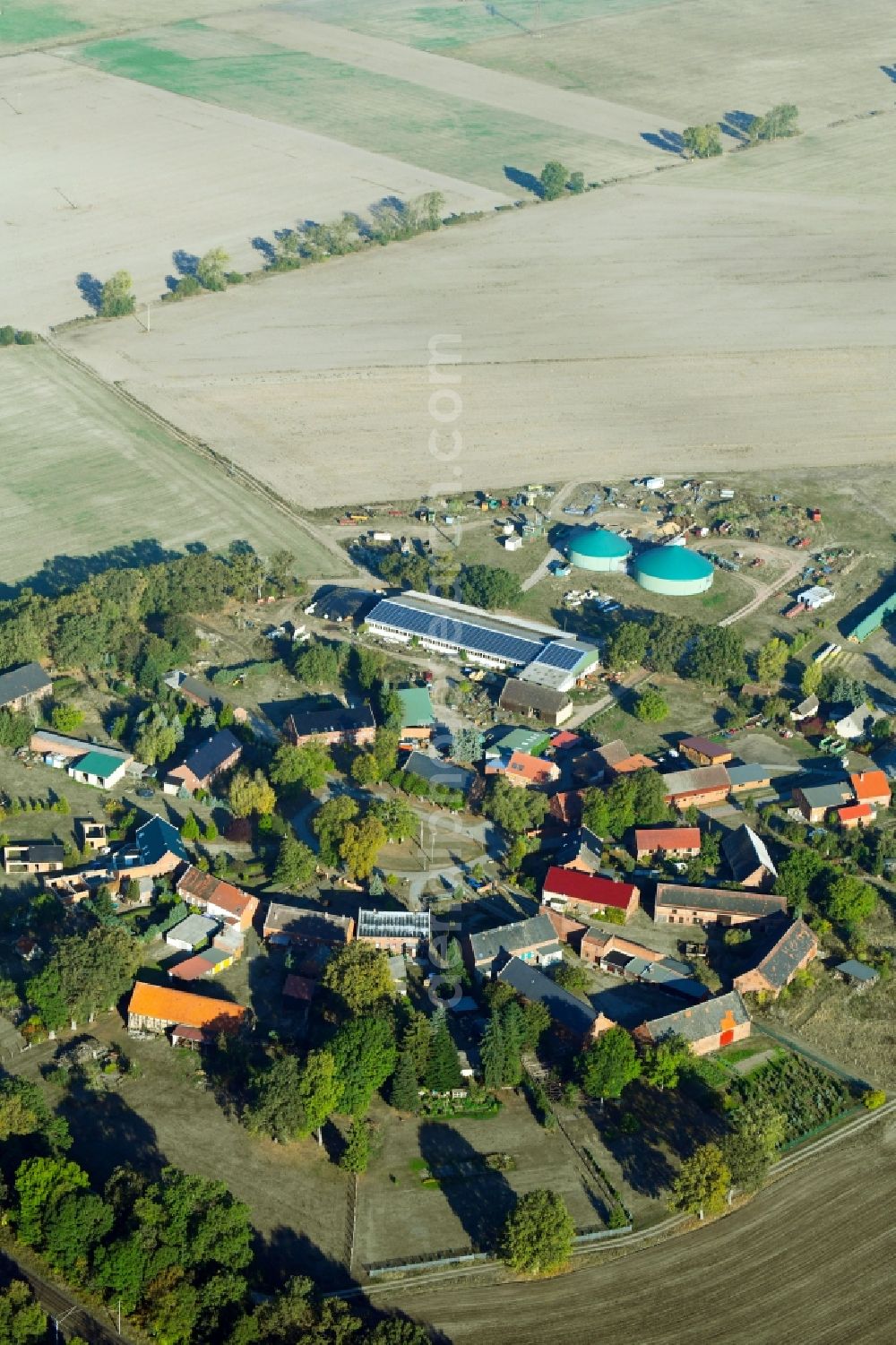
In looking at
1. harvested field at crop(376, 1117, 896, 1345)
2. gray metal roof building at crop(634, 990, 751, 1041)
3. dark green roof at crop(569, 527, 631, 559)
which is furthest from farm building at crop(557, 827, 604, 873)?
dark green roof at crop(569, 527, 631, 559)

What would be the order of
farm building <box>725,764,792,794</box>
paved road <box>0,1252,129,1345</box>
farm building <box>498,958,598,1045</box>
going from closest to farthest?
paved road <box>0,1252,129,1345</box>
farm building <box>498,958,598,1045</box>
farm building <box>725,764,792,794</box>

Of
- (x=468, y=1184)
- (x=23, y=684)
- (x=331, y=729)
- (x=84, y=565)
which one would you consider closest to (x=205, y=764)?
(x=331, y=729)

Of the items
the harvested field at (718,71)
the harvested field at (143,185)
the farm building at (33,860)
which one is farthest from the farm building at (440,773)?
the harvested field at (718,71)

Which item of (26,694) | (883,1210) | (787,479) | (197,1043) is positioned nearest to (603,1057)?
(883,1210)

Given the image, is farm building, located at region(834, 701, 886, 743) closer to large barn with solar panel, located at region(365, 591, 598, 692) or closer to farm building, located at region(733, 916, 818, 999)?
large barn with solar panel, located at region(365, 591, 598, 692)

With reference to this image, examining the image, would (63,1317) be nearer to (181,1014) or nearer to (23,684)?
(181,1014)

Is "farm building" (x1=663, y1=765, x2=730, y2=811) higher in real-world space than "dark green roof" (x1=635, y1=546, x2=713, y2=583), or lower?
lower
